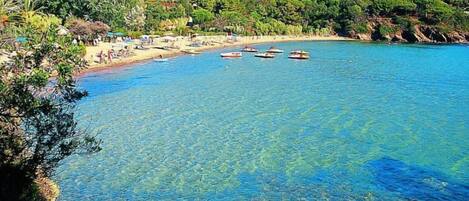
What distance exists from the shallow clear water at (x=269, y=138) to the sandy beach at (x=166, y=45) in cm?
551

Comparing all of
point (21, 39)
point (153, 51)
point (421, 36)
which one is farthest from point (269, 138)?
point (421, 36)

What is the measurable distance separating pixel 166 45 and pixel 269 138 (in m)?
57.4

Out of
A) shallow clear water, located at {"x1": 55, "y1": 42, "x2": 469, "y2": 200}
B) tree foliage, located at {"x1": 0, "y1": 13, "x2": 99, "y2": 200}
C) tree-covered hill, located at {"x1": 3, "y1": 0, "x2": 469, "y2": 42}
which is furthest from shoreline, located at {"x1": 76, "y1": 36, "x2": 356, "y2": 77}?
tree foliage, located at {"x1": 0, "y1": 13, "x2": 99, "y2": 200}

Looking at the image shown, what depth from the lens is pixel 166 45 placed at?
82.9 m

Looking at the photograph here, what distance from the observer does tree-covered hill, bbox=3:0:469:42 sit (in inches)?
4813

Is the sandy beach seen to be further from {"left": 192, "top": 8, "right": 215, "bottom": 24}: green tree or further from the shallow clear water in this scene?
{"left": 192, "top": 8, "right": 215, "bottom": 24}: green tree

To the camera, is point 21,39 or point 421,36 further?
point 421,36

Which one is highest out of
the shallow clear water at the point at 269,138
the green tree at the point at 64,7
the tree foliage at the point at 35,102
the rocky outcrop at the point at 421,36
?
the green tree at the point at 64,7

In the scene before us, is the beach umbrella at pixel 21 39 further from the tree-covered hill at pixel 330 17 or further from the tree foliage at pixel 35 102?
the tree-covered hill at pixel 330 17

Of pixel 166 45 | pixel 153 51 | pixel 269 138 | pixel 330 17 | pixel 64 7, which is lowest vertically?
pixel 269 138

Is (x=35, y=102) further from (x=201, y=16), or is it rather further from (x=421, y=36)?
(x=421, y=36)

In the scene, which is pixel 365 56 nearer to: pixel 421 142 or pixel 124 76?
pixel 124 76

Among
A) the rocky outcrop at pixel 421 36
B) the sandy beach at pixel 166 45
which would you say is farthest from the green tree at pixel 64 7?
the rocky outcrop at pixel 421 36

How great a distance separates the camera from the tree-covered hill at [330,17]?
401ft
